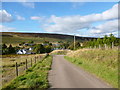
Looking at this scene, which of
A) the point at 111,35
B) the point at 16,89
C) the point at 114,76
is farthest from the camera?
the point at 111,35

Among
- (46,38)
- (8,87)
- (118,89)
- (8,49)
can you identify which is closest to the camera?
(118,89)

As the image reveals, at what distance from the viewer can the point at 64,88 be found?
20.0 ft

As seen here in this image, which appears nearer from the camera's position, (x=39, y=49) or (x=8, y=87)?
(x=8, y=87)

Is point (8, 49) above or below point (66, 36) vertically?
below

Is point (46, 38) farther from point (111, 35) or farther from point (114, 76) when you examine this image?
point (114, 76)

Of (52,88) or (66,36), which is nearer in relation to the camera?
(52,88)

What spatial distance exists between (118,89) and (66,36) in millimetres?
157404

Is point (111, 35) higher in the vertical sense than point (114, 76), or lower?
higher

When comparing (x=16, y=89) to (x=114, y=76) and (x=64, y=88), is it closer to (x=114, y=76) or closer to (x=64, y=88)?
(x=64, y=88)

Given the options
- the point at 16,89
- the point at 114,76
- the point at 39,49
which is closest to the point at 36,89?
the point at 16,89

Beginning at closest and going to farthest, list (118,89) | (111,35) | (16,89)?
1. (118,89)
2. (16,89)
3. (111,35)

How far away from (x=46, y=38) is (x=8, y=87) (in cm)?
15260

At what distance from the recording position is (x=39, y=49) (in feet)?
272

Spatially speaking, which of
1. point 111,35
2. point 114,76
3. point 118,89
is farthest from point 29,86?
point 111,35
